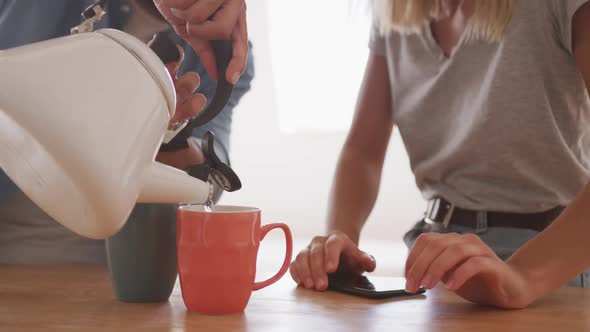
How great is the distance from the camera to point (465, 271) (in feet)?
2.34

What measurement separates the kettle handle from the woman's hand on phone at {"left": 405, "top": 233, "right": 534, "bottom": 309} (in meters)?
0.36

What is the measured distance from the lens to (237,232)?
2.08 feet

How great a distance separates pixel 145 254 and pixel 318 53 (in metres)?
2.15

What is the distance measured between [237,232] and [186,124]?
1.06ft

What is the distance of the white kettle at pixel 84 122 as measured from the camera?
1.48 feet

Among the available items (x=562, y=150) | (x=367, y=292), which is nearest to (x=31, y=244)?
(x=367, y=292)

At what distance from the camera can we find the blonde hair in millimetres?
1092

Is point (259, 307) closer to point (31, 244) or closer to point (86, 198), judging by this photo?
point (86, 198)

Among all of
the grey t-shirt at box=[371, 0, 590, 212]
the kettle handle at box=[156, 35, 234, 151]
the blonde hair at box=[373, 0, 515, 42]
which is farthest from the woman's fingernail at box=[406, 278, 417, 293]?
the blonde hair at box=[373, 0, 515, 42]

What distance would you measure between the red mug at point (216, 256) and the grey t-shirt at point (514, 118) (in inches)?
24.6

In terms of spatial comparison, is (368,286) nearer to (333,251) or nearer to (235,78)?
(333,251)

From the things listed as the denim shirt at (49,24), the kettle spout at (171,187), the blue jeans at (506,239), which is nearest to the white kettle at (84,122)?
the kettle spout at (171,187)

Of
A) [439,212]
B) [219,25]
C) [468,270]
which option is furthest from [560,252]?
[219,25]

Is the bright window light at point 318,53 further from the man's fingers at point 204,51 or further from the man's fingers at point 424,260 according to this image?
the man's fingers at point 424,260
